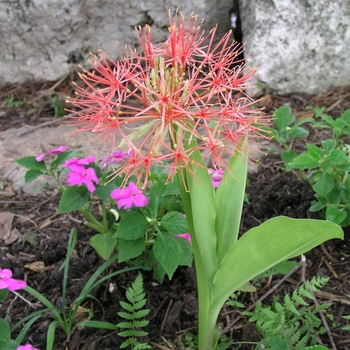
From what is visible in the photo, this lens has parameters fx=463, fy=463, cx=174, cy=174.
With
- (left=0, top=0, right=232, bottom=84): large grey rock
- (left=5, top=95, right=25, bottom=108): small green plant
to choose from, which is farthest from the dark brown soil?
(left=0, top=0, right=232, bottom=84): large grey rock

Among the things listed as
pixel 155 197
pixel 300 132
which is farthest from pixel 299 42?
pixel 155 197

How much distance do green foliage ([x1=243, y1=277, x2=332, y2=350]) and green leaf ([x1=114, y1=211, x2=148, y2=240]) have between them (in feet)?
1.39

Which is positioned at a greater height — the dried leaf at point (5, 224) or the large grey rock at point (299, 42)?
the large grey rock at point (299, 42)

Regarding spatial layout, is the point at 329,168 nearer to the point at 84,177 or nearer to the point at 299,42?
the point at 84,177

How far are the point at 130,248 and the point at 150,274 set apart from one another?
314 millimetres

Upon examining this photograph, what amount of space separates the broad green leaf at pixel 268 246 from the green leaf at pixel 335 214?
57cm

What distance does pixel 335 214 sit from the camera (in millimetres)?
1621

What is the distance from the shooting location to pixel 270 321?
1.36m

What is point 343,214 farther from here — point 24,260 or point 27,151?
point 27,151

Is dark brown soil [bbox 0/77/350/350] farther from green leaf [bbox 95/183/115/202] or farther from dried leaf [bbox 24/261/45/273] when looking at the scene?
green leaf [bbox 95/183/115/202]

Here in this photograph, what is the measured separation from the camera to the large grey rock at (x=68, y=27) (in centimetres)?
315

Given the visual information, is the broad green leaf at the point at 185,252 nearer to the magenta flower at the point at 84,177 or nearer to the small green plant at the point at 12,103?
the magenta flower at the point at 84,177

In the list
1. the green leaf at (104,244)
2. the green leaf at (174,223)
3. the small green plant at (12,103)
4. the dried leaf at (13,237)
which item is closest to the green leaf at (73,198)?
the green leaf at (104,244)

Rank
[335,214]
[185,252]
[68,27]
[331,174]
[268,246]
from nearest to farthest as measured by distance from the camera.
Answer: [268,246] → [185,252] → [335,214] → [331,174] → [68,27]
